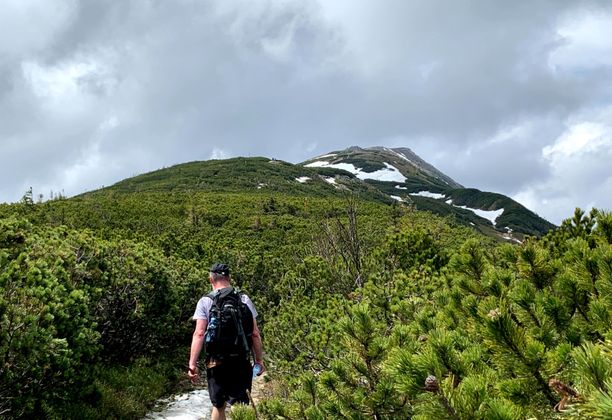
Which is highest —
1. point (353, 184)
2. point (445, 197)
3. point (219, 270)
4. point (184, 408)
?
point (445, 197)

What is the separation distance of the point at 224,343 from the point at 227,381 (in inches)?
19.0

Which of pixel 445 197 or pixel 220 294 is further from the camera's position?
pixel 445 197

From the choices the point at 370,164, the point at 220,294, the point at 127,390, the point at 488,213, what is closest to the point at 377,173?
the point at 370,164

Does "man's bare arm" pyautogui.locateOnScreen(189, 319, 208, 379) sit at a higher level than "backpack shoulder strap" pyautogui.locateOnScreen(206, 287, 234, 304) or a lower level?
lower

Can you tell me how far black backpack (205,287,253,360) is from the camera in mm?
5031

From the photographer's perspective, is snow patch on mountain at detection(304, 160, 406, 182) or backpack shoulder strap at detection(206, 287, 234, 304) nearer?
backpack shoulder strap at detection(206, 287, 234, 304)

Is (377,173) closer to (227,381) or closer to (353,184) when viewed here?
(353,184)

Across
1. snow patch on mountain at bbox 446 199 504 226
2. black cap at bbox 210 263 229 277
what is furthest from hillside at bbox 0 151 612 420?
snow patch on mountain at bbox 446 199 504 226

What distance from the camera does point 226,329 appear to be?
506 centimetres

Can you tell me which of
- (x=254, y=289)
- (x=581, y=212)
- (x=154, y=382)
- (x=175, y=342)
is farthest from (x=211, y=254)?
(x=581, y=212)

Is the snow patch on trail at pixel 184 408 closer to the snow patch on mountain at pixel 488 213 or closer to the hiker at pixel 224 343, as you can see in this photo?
the hiker at pixel 224 343

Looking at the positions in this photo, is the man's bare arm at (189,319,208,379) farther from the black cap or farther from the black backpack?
the black cap

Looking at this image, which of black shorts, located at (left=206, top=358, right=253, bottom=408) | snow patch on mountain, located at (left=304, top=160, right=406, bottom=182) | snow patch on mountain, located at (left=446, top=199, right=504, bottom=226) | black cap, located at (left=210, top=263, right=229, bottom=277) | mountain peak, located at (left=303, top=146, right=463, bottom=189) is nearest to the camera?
black shorts, located at (left=206, top=358, right=253, bottom=408)

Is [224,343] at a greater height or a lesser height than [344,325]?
lesser
